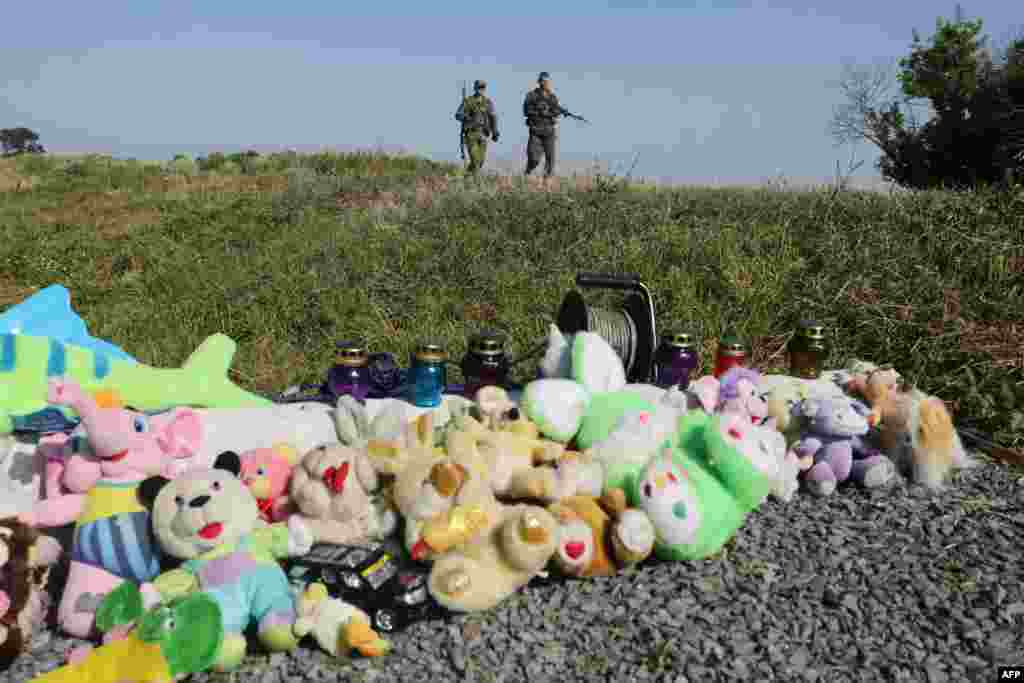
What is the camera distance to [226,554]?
244cm

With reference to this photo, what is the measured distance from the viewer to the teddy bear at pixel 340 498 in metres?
2.65

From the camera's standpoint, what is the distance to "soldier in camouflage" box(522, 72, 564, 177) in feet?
44.7

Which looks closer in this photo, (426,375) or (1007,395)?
(426,375)

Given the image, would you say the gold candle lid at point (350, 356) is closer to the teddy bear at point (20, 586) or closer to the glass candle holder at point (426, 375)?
the glass candle holder at point (426, 375)

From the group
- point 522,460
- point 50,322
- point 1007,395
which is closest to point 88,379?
point 50,322

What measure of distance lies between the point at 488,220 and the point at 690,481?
546cm

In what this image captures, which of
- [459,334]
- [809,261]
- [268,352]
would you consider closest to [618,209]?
[809,261]

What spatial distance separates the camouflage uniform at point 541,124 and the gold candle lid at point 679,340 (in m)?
10.2

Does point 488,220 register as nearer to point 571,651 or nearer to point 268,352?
point 268,352

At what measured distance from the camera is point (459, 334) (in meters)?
5.62

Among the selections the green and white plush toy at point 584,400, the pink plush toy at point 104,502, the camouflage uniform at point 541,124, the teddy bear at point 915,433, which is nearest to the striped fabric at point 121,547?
the pink plush toy at point 104,502

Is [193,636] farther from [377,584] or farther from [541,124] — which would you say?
[541,124]

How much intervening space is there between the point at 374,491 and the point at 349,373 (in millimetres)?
911

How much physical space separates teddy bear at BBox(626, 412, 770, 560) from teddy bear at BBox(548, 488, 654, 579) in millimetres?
75
